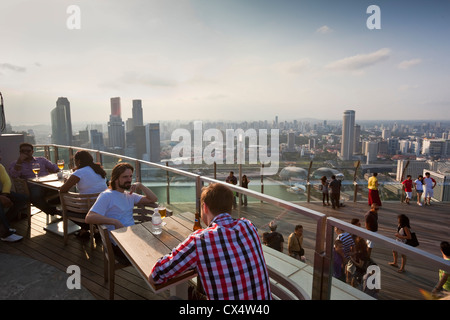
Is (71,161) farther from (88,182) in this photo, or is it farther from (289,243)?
(289,243)

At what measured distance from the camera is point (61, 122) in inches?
730

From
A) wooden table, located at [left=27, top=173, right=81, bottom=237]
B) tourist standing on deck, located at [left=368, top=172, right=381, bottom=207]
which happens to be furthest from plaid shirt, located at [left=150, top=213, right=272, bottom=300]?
tourist standing on deck, located at [left=368, top=172, right=381, bottom=207]

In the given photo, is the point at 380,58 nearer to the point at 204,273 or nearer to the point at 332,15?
the point at 332,15

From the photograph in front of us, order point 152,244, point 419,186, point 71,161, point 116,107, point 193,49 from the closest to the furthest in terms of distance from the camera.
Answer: point 152,244
point 71,161
point 419,186
point 193,49
point 116,107

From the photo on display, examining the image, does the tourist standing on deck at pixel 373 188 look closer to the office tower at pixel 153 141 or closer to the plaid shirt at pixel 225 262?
the plaid shirt at pixel 225 262

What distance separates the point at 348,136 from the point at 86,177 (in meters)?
30.6

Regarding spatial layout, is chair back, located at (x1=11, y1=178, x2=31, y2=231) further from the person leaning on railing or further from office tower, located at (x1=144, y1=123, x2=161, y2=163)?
office tower, located at (x1=144, y1=123, x2=161, y2=163)

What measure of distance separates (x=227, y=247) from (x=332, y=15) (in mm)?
31749

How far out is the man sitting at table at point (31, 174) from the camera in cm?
389

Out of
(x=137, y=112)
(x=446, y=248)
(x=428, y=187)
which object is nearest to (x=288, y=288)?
(x=446, y=248)

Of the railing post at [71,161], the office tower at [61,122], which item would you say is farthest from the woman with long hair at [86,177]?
the office tower at [61,122]

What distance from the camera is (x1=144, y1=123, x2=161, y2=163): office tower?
20856 millimetres

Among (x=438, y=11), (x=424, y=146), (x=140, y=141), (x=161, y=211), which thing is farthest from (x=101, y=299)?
(x=438, y=11)

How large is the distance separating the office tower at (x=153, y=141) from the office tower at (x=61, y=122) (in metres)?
5.66
